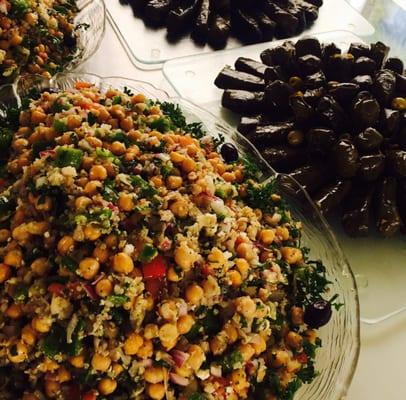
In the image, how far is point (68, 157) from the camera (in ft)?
4.45

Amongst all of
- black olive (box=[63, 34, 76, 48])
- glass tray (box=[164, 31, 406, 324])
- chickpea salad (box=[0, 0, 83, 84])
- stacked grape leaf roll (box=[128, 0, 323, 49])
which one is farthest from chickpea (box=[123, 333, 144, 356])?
stacked grape leaf roll (box=[128, 0, 323, 49])

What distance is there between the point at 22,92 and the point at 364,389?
1.48 metres

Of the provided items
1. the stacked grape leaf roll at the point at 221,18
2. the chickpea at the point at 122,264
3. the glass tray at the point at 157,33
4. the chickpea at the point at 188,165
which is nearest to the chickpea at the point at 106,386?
the chickpea at the point at 122,264

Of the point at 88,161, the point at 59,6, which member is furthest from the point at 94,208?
the point at 59,6

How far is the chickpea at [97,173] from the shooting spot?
1.33 m

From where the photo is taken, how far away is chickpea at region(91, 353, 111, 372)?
3.78 ft

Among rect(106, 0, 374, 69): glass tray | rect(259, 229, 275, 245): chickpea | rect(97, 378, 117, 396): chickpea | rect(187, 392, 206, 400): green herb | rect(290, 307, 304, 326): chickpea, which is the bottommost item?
rect(106, 0, 374, 69): glass tray

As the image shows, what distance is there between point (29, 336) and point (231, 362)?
0.44 m

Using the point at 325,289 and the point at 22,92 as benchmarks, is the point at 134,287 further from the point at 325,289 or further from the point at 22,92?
the point at 22,92

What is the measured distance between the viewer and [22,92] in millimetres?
1939

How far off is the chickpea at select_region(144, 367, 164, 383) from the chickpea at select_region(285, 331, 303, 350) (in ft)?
1.23

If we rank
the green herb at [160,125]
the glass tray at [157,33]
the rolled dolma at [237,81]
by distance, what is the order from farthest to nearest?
the glass tray at [157,33] < the rolled dolma at [237,81] < the green herb at [160,125]

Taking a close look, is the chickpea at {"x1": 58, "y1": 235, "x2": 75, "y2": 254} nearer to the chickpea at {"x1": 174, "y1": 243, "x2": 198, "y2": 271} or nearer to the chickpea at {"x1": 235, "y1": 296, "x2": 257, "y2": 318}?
the chickpea at {"x1": 174, "y1": 243, "x2": 198, "y2": 271}

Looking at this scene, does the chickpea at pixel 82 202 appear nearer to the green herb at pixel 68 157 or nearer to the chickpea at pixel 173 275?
the green herb at pixel 68 157
